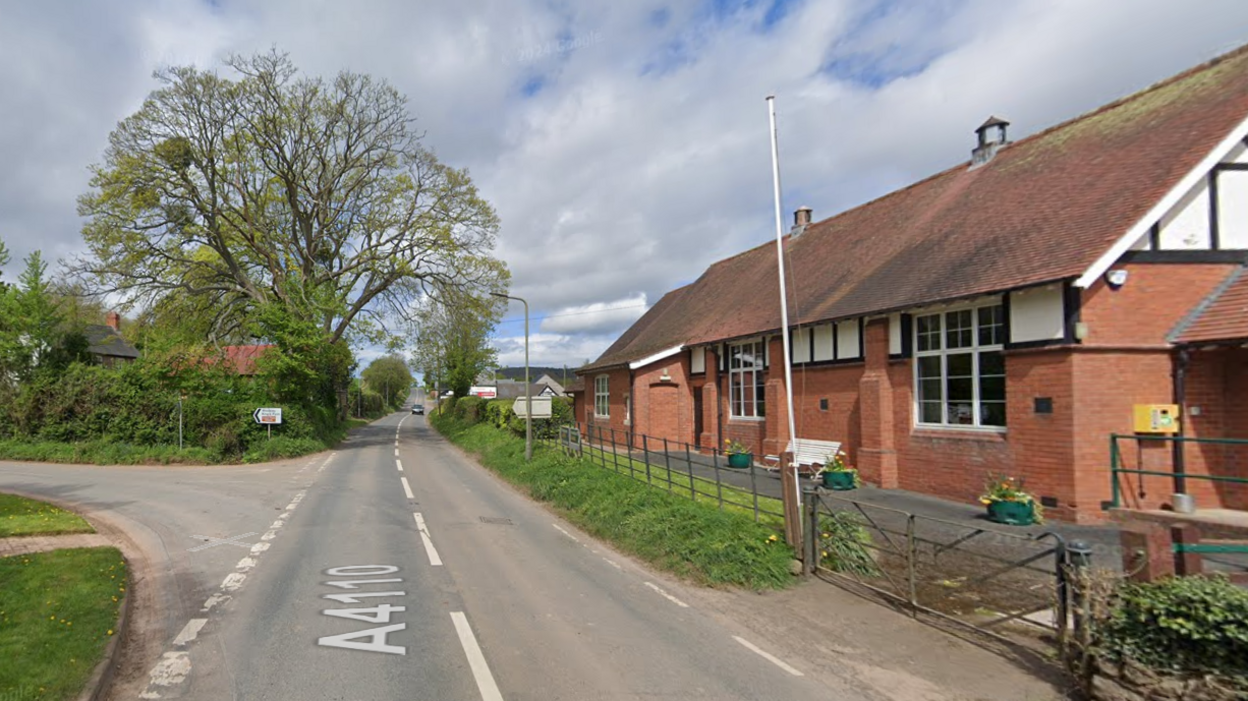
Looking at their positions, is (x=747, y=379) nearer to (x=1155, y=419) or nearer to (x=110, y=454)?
(x=1155, y=419)

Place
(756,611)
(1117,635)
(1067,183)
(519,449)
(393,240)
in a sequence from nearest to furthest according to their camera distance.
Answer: (1117,635) < (756,611) < (1067,183) < (519,449) < (393,240)

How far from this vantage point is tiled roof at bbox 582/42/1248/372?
1144 cm

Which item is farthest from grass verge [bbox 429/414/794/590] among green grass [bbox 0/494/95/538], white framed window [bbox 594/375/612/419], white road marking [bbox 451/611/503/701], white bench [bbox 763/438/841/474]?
white framed window [bbox 594/375/612/419]

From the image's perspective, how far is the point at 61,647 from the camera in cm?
553

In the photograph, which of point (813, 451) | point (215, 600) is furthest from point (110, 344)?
point (215, 600)

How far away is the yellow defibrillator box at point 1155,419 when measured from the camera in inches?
428

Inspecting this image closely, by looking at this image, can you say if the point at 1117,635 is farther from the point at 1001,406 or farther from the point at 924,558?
the point at 1001,406

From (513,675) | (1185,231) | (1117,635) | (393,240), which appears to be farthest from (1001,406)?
(393,240)

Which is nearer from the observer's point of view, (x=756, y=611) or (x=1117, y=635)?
(x=1117, y=635)

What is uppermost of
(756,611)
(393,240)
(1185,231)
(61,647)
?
(393,240)

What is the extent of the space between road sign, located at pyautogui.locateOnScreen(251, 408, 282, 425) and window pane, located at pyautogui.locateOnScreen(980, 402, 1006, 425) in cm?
Result: 2381

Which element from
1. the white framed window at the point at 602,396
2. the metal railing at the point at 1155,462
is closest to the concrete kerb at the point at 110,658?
the metal railing at the point at 1155,462

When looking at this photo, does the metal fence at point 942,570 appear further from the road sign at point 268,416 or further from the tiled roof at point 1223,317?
the road sign at point 268,416

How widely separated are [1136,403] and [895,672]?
321 inches
